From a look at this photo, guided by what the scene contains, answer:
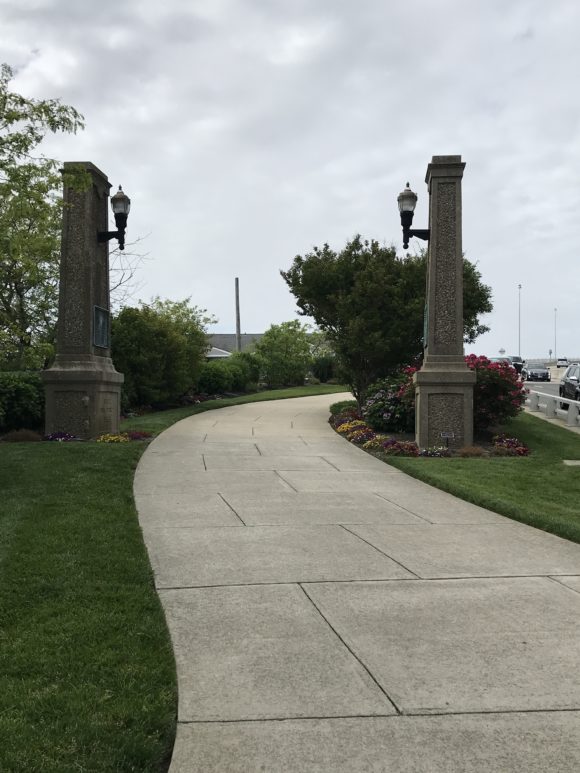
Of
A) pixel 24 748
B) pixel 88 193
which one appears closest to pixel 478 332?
pixel 88 193

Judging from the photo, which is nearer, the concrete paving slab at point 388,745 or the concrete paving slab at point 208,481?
the concrete paving slab at point 388,745

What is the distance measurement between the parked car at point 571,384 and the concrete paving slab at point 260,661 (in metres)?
21.4

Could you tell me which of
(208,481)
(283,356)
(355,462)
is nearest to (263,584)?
(208,481)

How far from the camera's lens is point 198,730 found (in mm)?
2951

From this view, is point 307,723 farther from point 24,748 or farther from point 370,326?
point 370,326

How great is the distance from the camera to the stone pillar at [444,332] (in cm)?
1420

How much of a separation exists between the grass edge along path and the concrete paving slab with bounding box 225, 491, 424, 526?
1362 millimetres

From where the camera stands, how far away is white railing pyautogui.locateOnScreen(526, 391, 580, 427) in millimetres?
19203

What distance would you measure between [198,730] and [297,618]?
1.47 metres

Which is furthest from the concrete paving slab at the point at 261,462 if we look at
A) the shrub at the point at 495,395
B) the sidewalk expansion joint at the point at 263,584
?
the sidewalk expansion joint at the point at 263,584

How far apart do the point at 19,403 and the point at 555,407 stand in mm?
15409

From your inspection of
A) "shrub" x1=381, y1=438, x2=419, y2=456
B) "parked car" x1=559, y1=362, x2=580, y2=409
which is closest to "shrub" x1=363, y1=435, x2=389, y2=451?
"shrub" x1=381, y1=438, x2=419, y2=456

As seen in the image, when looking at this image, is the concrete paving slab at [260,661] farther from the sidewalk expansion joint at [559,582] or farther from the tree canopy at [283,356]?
the tree canopy at [283,356]

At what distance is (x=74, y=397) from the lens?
1455 cm
